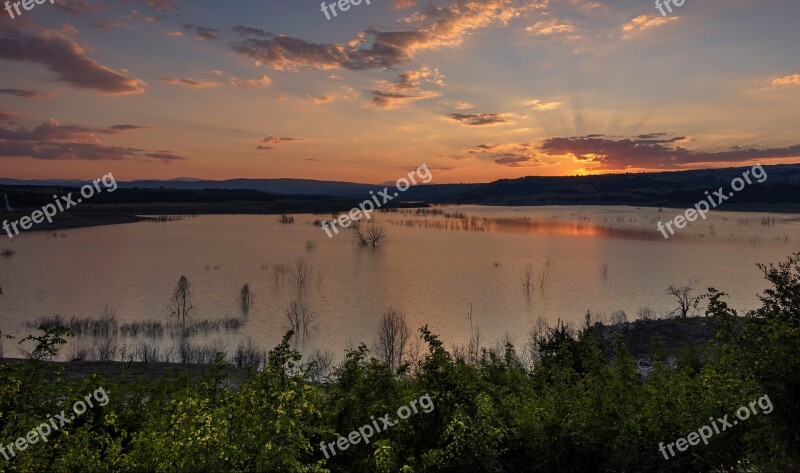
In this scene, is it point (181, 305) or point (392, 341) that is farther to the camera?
point (181, 305)

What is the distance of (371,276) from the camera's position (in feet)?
174

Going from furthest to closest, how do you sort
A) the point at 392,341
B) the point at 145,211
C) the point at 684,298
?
1. the point at 145,211
2. the point at 684,298
3. the point at 392,341

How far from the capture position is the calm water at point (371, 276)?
123 ft

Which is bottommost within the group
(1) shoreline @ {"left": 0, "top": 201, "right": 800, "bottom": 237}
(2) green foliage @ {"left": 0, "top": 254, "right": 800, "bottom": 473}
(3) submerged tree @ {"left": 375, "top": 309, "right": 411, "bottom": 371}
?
(3) submerged tree @ {"left": 375, "top": 309, "right": 411, "bottom": 371}

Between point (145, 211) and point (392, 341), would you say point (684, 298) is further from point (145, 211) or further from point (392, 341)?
point (145, 211)

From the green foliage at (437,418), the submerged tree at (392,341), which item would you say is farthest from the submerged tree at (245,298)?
the green foliage at (437,418)

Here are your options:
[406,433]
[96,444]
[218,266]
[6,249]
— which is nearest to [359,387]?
[406,433]

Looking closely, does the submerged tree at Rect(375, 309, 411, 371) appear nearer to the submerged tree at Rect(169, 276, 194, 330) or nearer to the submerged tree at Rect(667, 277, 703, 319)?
the submerged tree at Rect(169, 276, 194, 330)

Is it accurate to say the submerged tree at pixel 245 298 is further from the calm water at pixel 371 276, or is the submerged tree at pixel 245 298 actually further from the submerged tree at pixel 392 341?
the submerged tree at pixel 392 341

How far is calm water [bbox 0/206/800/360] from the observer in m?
37.6

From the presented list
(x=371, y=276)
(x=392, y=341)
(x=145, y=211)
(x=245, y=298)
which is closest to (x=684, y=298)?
(x=392, y=341)

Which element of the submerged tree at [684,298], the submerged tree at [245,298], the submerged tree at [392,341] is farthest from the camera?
the submerged tree at [245,298]

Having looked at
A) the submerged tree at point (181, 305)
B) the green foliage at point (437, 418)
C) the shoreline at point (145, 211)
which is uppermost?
the shoreline at point (145, 211)

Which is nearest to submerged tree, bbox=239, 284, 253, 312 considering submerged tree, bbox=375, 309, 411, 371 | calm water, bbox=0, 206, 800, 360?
calm water, bbox=0, 206, 800, 360
